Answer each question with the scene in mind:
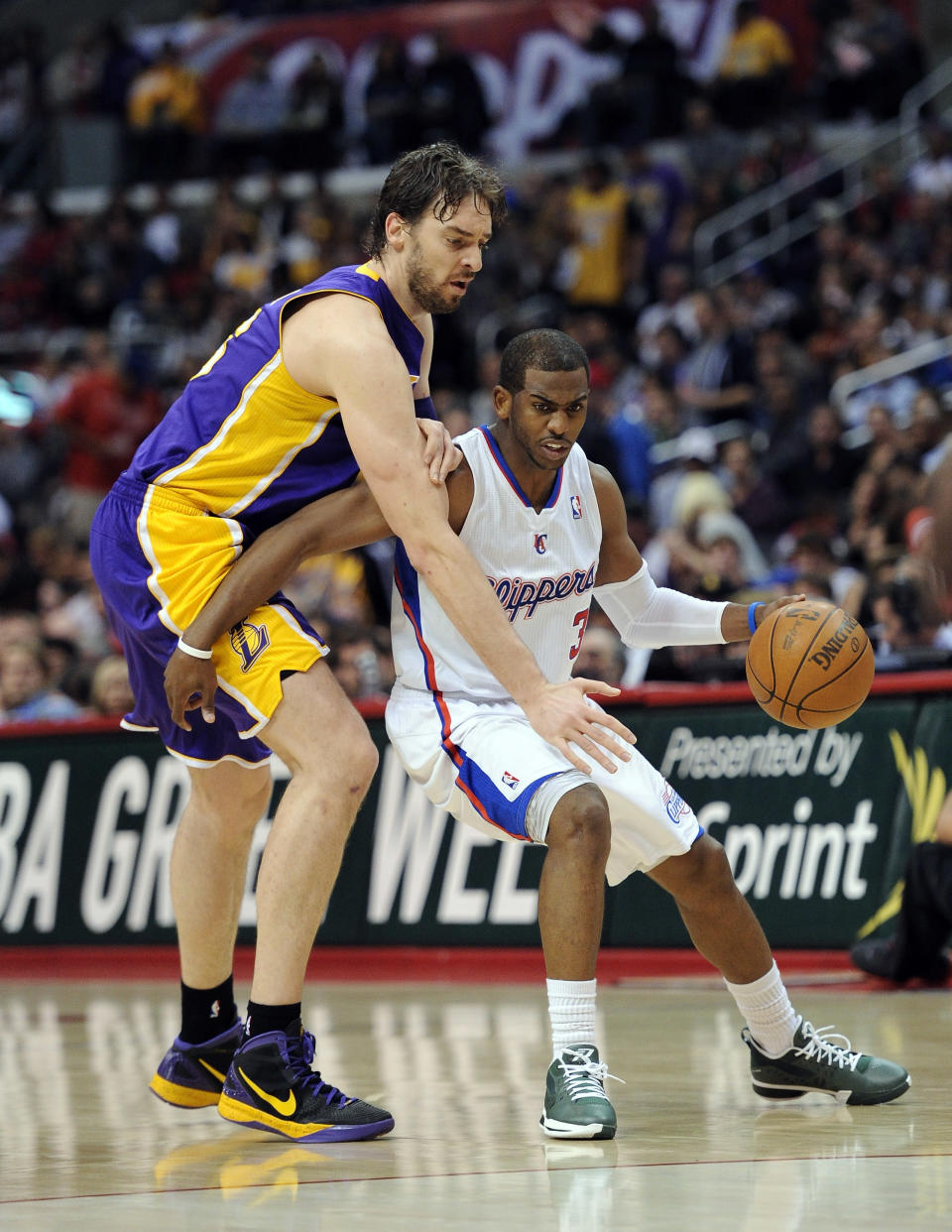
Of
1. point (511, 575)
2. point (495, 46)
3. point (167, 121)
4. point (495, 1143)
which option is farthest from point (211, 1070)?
point (167, 121)

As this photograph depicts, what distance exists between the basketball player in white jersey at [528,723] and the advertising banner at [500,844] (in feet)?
10.8

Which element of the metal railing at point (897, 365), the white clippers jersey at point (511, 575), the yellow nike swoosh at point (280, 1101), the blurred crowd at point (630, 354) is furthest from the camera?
the metal railing at point (897, 365)

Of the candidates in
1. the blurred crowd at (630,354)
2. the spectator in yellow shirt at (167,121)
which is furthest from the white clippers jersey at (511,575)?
the spectator in yellow shirt at (167,121)

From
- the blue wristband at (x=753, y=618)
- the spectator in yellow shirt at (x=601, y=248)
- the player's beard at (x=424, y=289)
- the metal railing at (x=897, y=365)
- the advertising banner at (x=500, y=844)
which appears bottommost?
the advertising banner at (x=500, y=844)

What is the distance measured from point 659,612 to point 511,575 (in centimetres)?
59

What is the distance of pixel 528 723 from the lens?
4.94m

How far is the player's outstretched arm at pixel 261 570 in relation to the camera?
189 inches

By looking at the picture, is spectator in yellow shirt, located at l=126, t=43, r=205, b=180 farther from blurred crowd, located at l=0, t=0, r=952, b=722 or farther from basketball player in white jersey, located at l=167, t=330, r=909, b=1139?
basketball player in white jersey, located at l=167, t=330, r=909, b=1139

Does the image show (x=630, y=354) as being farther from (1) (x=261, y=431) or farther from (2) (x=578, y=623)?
(1) (x=261, y=431)

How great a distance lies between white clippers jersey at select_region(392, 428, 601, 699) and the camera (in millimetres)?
4926

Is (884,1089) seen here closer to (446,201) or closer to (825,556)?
(446,201)

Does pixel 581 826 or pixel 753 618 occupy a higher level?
pixel 753 618

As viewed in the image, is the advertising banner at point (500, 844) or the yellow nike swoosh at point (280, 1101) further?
the advertising banner at point (500, 844)

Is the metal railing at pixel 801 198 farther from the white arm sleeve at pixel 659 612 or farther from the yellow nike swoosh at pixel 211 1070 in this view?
the yellow nike swoosh at pixel 211 1070
